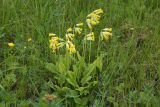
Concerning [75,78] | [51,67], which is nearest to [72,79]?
[75,78]

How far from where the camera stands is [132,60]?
310 cm

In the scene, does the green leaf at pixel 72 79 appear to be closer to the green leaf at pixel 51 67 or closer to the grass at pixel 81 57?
the grass at pixel 81 57

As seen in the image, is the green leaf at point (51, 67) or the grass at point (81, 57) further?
the green leaf at point (51, 67)

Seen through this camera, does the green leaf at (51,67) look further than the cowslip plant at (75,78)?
Yes

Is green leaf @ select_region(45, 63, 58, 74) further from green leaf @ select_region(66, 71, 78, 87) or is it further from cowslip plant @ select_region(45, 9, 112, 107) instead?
green leaf @ select_region(66, 71, 78, 87)

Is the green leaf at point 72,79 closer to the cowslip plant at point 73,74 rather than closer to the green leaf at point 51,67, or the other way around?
the cowslip plant at point 73,74

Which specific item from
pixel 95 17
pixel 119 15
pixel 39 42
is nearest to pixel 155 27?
pixel 119 15

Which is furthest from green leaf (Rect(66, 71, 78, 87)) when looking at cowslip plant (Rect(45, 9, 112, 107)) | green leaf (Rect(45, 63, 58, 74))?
green leaf (Rect(45, 63, 58, 74))

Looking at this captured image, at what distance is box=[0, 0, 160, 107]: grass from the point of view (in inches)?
108

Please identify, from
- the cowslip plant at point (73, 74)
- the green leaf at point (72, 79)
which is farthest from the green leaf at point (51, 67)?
the green leaf at point (72, 79)

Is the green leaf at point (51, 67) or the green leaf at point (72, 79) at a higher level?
the green leaf at point (51, 67)

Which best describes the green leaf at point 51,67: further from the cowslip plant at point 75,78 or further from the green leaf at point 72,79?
the green leaf at point 72,79

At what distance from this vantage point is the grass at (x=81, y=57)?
9.03 ft

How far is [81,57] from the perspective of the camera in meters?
2.94
